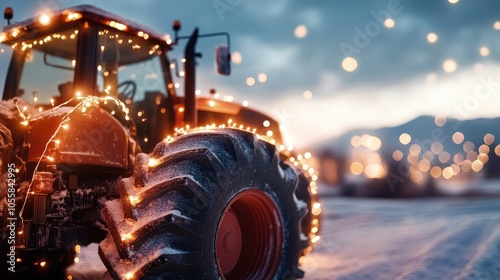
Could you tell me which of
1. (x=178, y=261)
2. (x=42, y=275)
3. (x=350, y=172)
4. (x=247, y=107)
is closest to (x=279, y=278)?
(x=178, y=261)

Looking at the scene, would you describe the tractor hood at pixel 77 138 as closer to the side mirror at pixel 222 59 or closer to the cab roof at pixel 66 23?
the cab roof at pixel 66 23

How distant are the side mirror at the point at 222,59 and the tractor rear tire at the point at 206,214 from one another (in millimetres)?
1487

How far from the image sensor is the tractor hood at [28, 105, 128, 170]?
336 centimetres

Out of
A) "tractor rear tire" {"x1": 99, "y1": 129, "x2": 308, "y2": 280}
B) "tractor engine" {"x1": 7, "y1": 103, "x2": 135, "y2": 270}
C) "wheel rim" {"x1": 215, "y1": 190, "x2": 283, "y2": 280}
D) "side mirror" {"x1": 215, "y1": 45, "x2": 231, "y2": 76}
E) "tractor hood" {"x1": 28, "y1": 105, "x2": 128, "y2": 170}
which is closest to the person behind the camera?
"tractor rear tire" {"x1": 99, "y1": 129, "x2": 308, "y2": 280}

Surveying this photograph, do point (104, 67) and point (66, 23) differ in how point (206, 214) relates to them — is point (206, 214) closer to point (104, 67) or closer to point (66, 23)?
point (104, 67)

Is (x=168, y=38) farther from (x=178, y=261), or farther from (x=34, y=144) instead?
(x=178, y=261)

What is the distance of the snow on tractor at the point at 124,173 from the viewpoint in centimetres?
294

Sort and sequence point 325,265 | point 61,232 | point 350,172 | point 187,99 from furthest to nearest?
point 350,172, point 325,265, point 187,99, point 61,232

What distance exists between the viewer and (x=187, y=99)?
4.92m

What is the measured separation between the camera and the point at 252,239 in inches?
156

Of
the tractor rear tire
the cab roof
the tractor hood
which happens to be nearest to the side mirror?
the cab roof

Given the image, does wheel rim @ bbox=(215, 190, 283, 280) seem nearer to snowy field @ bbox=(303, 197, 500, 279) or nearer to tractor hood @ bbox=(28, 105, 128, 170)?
tractor hood @ bbox=(28, 105, 128, 170)

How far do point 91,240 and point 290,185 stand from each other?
5.51 ft

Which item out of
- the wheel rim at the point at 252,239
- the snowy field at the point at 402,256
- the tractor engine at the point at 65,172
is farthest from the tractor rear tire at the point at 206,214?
the snowy field at the point at 402,256
